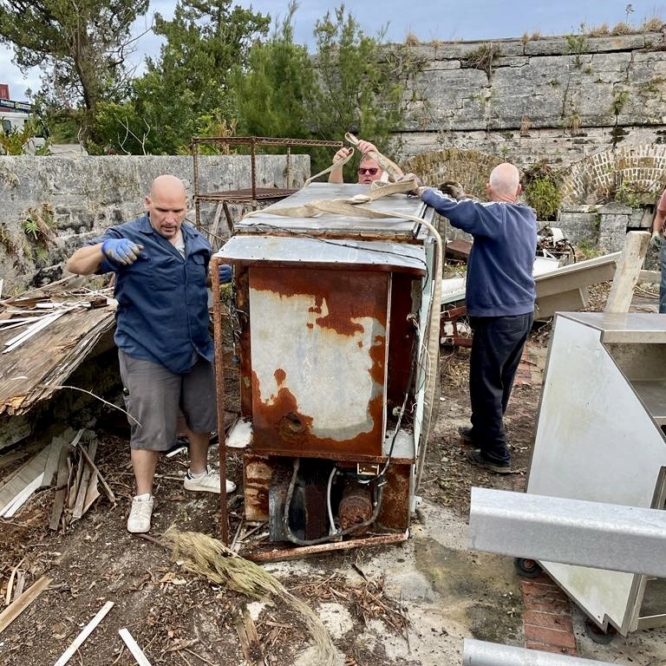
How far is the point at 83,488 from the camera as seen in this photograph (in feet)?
11.6

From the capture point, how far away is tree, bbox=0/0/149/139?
1641 cm

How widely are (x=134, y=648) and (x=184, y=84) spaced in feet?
59.9

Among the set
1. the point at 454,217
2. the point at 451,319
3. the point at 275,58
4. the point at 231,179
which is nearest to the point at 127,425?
the point at 454,217

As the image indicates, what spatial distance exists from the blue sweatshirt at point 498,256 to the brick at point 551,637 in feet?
6.08

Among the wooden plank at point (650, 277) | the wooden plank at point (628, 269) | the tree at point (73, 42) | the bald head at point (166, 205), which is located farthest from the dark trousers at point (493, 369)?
the tree at point (73, 42)

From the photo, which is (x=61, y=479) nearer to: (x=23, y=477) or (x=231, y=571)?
(x=23, y=477)

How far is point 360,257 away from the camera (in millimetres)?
2551

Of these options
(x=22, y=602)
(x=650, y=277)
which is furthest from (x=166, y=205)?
(x=650, y=277)

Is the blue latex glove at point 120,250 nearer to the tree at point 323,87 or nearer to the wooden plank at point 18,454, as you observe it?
Answer: the wooden plank at point 18,454

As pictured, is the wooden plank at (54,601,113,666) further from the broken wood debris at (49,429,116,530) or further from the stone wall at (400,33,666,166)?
the stone wall at (400,33,666,166)

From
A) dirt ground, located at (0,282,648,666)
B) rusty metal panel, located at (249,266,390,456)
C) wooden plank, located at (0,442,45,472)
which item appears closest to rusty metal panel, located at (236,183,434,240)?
rusty metal panel, located at (249,266,390,456)

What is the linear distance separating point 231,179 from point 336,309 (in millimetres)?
5744

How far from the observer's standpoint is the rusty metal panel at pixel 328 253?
2512 mm

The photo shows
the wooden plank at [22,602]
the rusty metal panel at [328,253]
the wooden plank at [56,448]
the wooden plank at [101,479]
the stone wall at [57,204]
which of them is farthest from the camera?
the stone wall at [57,204]
